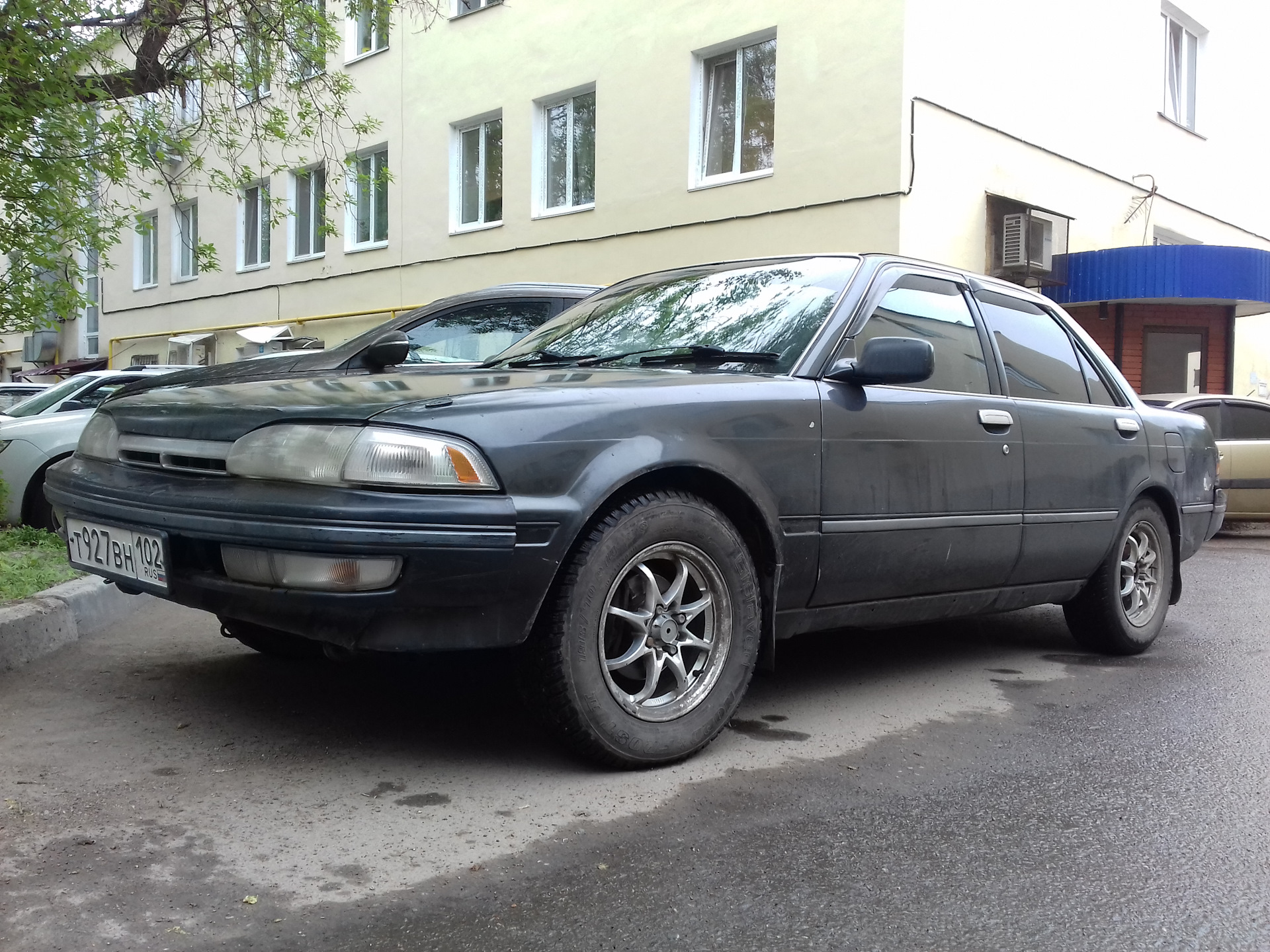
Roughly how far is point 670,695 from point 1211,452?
361 centimetres

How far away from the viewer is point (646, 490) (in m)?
3.18

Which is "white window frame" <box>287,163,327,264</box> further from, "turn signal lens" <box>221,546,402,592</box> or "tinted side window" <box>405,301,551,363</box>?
"turn signal lens" <box>221,546,402,592</box>

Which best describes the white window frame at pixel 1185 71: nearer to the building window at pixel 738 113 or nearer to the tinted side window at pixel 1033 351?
the building window at pixel 738 113

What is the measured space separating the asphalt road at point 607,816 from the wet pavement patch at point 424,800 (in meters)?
0.01

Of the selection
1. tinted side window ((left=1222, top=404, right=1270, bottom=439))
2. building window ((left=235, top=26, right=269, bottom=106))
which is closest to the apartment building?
building window ((left=235, top=26, right=269, bottom=106))

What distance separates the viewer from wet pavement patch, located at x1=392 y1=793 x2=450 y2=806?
286cm

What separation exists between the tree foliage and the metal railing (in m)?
6.49

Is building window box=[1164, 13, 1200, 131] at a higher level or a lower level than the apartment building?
higher

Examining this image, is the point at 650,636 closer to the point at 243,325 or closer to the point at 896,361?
the point at 896,361

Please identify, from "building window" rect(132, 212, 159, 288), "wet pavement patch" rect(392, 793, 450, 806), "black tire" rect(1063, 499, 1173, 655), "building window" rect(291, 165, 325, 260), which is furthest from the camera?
"building window" rect(132, 212, 159, 288)

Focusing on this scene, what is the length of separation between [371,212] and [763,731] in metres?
16.9

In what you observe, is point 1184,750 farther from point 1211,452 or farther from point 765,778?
point 1211,452

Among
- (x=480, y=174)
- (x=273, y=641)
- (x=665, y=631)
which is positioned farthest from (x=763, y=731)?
(x=480, y=174)

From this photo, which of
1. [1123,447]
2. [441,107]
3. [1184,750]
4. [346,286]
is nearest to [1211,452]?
[1123,447]
